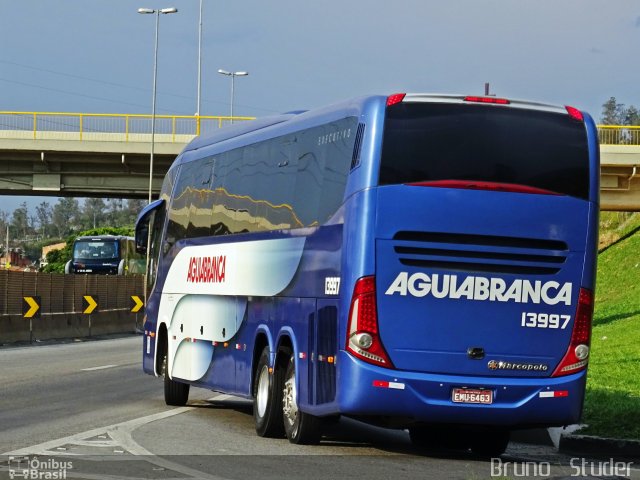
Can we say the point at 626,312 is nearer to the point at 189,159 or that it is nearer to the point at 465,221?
the point at 189,159

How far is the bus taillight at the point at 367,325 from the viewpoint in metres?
12.5

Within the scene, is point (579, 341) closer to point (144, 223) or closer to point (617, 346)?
point (144, 223)

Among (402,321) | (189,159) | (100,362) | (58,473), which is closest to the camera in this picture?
(58,473)

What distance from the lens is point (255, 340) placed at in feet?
51.1

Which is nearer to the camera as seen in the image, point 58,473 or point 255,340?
point 58,473

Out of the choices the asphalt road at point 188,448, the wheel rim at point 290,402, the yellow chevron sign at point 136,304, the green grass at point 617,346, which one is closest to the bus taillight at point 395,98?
the wheel rim at point 290,402

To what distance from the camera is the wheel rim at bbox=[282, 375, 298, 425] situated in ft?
46.2

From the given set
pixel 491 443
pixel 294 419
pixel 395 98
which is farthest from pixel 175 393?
pixel 395 98

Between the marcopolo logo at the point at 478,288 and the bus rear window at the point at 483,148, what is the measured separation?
886 mm

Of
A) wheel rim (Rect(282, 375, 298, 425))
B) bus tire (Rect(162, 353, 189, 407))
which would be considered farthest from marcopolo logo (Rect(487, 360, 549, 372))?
bus tire (Rect(162, 353, 189, 407))

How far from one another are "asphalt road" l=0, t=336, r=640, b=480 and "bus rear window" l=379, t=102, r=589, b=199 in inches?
Result: 103

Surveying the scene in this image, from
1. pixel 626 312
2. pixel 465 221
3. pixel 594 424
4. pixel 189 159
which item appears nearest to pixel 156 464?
pixel 465 221

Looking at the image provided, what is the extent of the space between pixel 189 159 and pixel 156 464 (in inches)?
350

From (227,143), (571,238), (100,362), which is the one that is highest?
(227,143)
